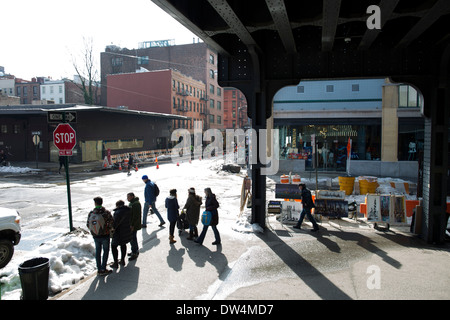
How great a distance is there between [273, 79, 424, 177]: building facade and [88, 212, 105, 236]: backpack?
20094 mm

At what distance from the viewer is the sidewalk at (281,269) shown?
6.20 m

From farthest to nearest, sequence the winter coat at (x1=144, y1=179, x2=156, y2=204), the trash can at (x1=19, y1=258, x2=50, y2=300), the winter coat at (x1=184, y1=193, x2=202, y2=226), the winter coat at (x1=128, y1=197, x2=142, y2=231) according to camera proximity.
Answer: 1. the winter coat at (x1=144, y1=179, x2=156, y2=204)
2. the winter coat at (x1=184, y1=193, x2=202, y2=226)
3. the winter coat at (x1=128, y1=197, x2=142, y2=231)
4. the trash can at (x1=19, y1=258, x2=50, y2=300)

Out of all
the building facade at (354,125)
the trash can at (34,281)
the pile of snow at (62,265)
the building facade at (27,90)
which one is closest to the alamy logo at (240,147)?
the building facade at (354,125)

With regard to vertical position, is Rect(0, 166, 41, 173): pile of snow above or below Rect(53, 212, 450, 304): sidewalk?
above

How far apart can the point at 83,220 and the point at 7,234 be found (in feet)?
13.1

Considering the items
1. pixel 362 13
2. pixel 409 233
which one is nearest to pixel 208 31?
pixel 362 13

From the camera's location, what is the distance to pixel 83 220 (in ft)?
38.1

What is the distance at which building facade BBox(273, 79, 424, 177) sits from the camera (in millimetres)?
24688

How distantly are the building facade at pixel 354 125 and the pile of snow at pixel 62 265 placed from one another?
778 inches

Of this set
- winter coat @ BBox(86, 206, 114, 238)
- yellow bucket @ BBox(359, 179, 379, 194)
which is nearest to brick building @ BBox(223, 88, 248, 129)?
yellow bucket @ BBox(359, 179, 379, 194)

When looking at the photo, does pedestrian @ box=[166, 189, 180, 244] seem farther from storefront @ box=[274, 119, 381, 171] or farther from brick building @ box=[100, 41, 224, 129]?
brick building @ box=[100, 41, 224, 129]

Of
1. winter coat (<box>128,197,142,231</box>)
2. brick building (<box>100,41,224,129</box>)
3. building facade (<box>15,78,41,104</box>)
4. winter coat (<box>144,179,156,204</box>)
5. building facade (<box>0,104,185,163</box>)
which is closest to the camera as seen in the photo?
winter coat (<box>128,197,142,231</box>)
